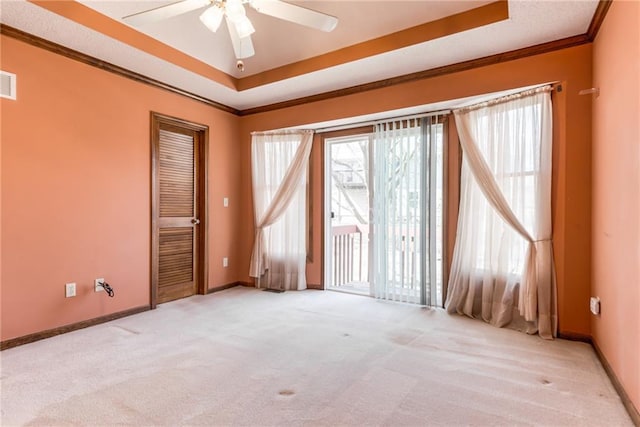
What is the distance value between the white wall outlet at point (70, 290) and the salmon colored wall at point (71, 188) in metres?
0.03

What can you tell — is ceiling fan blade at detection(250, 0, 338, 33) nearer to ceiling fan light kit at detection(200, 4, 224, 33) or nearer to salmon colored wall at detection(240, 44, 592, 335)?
ceiling fan light kit at detection(200, 4, 224, 33)

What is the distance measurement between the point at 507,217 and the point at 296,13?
2406 mm

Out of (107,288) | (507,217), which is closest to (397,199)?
(507,217)

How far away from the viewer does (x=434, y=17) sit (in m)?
2.68

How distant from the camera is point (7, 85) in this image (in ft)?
8.47

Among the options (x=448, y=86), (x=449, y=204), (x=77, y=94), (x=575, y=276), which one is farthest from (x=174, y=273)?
(x=575, y=276)

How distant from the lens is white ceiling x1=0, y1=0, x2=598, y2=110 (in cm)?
246

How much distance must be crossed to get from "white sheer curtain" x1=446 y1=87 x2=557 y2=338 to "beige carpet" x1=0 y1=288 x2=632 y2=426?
0.24 meters

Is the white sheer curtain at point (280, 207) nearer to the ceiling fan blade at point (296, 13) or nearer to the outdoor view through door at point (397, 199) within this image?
the outdoor view through door at point (397, 199)

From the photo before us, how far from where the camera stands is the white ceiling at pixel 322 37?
2.46 m

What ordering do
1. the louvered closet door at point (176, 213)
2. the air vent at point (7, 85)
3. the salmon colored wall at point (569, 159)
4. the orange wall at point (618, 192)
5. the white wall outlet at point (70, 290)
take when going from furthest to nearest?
the louvered closet door at point (176, 213), the white wall outlet at point (70, 290), the salmon colored wall at point (569, 159), the air vent at point (7, 85), the orange wall at point (618, 192)

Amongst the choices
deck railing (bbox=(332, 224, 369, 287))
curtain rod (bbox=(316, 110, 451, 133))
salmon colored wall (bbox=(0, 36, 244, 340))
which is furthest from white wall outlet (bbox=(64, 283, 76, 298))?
curtain rod (bbox=(316, 110, 451, 133))

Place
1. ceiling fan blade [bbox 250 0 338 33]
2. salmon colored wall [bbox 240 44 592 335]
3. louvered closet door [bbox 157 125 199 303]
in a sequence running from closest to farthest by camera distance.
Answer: ceiling fan blade [bbox 250 0 338 33] → salmon colored wall [bbox 240 44 592 335] → louvered closet door [bbox 157 125 199 303]

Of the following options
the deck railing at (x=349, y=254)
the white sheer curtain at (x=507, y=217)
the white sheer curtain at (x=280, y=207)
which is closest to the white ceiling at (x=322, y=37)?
the white sheer curtain at (x=507, y=217)
